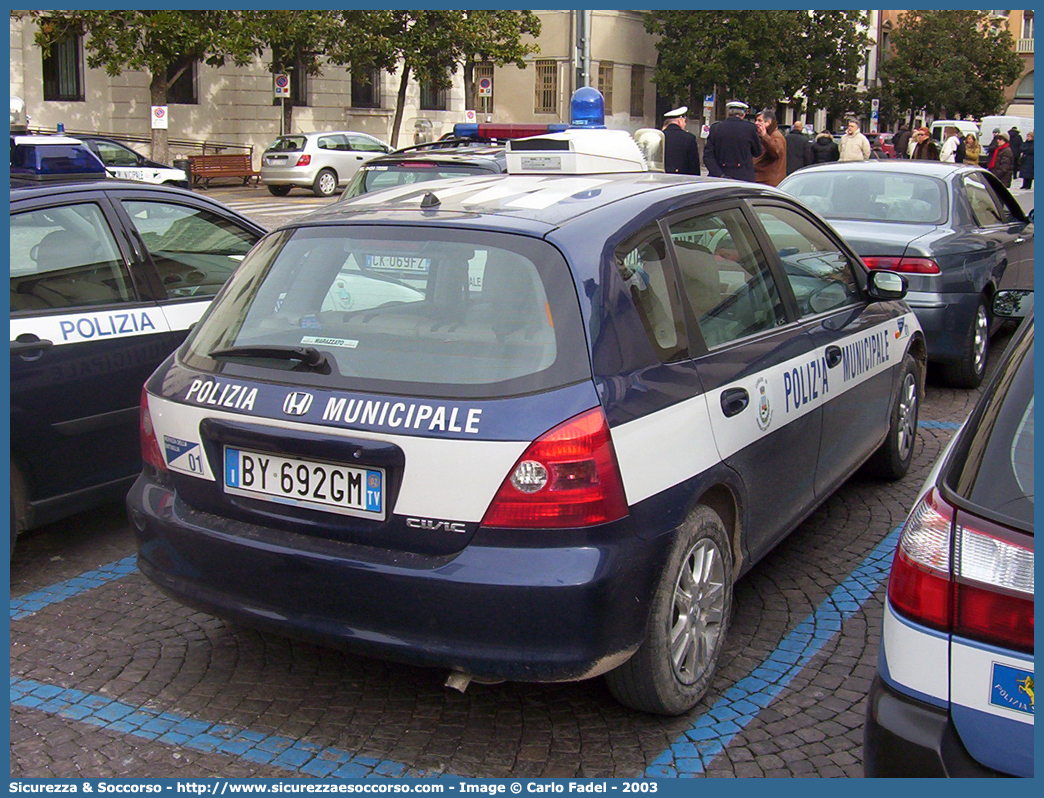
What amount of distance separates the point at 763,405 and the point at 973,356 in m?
4.78

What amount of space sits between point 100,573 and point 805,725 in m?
2.95

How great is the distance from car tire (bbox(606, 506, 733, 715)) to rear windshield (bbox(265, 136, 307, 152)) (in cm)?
2623

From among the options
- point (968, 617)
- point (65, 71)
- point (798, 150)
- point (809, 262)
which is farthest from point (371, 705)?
point (65, 71)

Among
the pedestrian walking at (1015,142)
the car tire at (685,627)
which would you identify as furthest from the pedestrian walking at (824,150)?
the car tire at (685,627)

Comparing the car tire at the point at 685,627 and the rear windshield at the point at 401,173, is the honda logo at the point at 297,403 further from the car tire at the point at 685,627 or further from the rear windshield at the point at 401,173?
the rear windshield at the point at 401,173

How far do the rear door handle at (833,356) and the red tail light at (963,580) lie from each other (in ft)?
7.10

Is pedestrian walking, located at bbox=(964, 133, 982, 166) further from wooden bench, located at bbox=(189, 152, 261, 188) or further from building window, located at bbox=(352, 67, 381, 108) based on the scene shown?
building window, located at bbox=(352, 67, 381, 108)

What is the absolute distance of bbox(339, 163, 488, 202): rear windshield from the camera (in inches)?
346

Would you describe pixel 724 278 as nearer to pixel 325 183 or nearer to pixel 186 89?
pixel 325 183

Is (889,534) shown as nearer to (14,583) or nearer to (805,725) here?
(805,725)

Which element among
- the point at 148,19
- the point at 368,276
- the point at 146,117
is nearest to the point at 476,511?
the point at 368,276

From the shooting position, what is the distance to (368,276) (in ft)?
12.0

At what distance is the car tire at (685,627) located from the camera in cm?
323

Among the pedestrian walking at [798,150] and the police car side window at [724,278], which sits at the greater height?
the pedestrian walking at [798,150]
